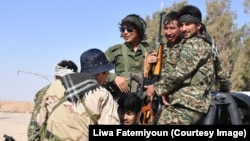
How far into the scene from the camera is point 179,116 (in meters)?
3.99

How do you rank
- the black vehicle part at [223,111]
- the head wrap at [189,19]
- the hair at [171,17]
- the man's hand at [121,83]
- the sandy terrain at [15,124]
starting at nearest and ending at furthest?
the black vehicle part at [223,111] < the head wrap at [189,19] < the hair at [171,17] < the man's hand at [121,83] < the sandy terrain at [15,124]

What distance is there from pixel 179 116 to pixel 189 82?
0.34m

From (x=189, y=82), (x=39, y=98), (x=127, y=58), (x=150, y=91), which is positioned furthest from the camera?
(x=39, y=98)

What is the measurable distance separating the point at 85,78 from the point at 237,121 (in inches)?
51.4

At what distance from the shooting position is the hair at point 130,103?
418 cm

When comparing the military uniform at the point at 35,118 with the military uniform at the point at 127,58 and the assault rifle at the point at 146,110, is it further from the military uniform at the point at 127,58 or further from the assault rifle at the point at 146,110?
the assault rifle at the point at 146,110

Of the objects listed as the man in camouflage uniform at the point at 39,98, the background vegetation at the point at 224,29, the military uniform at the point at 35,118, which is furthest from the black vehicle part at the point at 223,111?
the background vegetation at the point at 224,29

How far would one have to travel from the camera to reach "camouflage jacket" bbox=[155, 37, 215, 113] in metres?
4.06

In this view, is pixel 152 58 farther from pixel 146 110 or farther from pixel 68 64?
pixel 68 64

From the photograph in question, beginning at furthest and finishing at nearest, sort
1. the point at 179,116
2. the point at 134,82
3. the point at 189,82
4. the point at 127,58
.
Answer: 1. the point at 127,58
2. the point at 134,82
3. the point at 189,82
4. the point at 179,116

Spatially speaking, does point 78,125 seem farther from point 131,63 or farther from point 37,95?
point 37,95

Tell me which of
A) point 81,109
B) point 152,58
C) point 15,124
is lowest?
point 15,124

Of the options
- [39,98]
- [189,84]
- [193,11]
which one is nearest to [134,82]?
[189,84]

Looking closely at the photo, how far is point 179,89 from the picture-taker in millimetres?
4188
